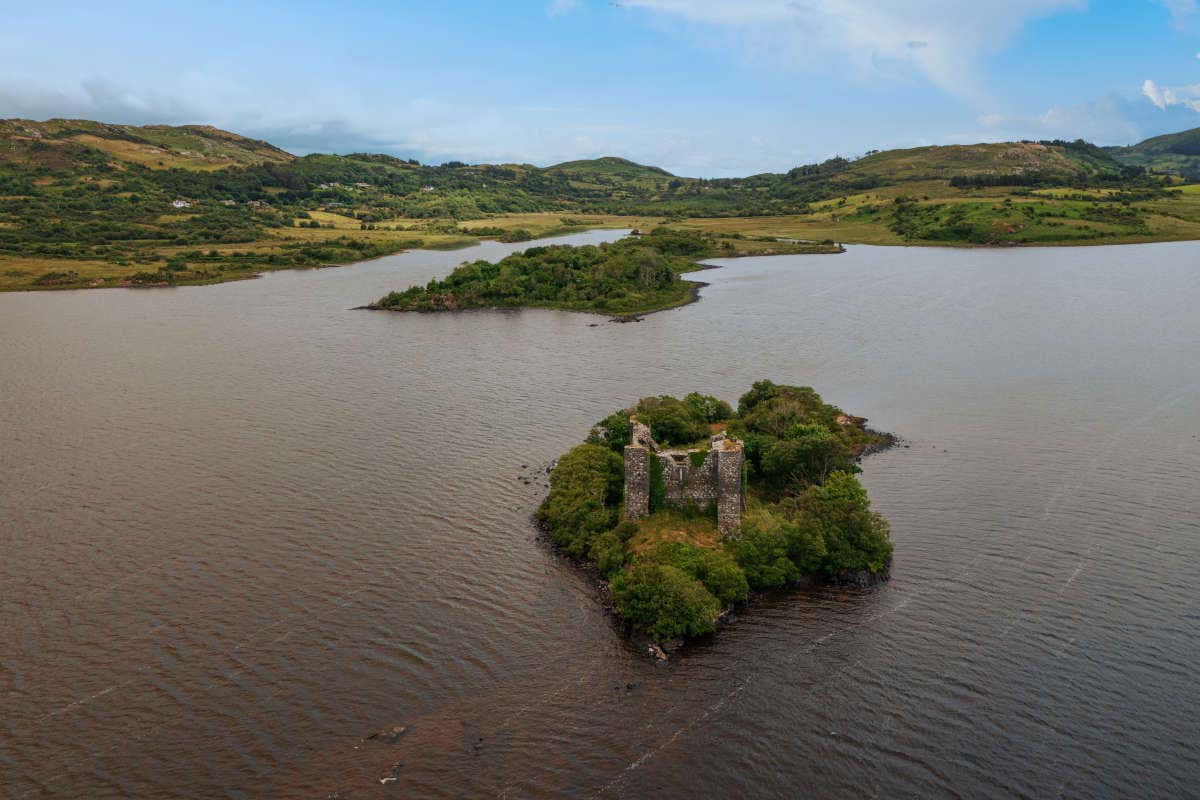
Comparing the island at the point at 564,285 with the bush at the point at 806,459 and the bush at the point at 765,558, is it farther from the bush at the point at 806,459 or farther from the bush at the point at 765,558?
the bush at the point at 765,558

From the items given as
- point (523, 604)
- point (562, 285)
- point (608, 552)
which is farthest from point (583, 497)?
point (562, 285)

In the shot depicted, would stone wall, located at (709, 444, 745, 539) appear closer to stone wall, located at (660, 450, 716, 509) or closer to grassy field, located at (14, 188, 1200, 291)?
stone wall, located at (660, 450, 716, 509)

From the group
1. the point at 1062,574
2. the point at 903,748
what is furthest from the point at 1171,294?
the point at 903,748

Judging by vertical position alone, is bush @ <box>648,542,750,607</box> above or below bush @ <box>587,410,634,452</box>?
below

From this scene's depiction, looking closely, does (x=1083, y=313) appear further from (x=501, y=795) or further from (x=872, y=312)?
(x=501, y=795)

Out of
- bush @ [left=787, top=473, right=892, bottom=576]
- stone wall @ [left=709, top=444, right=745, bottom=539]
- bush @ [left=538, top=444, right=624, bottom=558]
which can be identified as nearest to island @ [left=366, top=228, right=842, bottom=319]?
bush @ [left=538, top=444, right=624, bottom=558]
